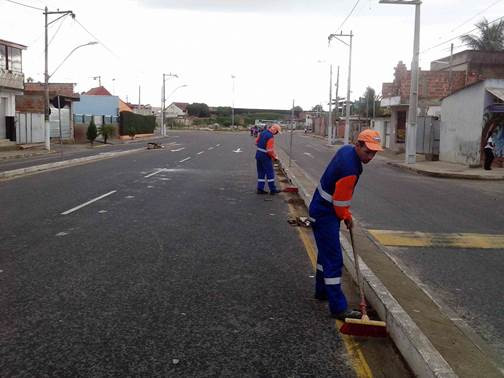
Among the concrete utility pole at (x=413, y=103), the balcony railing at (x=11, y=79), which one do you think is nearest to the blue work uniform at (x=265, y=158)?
the concrete utility pole at (x=413, y=103)

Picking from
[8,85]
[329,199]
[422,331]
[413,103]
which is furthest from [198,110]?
[422,331]

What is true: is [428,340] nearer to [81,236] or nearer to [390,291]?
[390,291]

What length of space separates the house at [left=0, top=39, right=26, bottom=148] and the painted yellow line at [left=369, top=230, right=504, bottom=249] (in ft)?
101

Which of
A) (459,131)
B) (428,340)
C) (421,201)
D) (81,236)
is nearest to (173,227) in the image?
(81,236)

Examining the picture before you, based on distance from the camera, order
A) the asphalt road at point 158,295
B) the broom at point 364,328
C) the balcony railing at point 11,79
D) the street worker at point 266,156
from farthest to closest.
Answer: the balcony railing at point 11,79 < the street worker at point 266,156 < the broom at point 364,328 < the asphalt road at point 158,295

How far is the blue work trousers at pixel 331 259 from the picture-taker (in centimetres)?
516

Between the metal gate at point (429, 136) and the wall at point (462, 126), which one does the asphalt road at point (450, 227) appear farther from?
the metal gate at point (429, 136)

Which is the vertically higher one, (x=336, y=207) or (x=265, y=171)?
(x=336, y=207)

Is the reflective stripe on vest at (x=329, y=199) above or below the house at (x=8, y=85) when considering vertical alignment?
below

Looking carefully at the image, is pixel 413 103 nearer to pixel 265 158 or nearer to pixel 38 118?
pixel 265 158

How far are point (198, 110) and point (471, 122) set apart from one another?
135 m

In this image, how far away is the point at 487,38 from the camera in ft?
167

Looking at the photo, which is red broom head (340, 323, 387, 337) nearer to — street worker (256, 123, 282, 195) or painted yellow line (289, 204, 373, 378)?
painted yellow line (289, 204, 373, 378)

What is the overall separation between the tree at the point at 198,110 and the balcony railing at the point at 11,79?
11902cm
